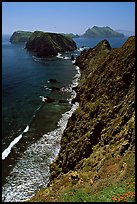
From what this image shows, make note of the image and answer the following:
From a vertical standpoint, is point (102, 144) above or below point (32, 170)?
above

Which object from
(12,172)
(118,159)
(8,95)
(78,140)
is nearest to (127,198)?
(118,159)

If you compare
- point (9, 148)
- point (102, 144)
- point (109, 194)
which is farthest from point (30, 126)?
point (109, 194)

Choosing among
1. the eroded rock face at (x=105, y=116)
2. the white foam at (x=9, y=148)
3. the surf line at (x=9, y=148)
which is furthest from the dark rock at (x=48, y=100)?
Answer: the eroded rock face at (x=105, y=116)

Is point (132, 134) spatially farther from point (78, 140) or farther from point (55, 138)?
point (55, 138)

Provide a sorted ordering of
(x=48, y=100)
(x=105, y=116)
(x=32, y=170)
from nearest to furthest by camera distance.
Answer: (x=105, y=116)
(x=32, y=170)
(x=48, y=100)

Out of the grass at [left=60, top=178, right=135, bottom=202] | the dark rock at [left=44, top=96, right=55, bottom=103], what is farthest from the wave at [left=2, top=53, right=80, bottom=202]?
the dark rock at [left=44, top=96, right=55, bottom=103]

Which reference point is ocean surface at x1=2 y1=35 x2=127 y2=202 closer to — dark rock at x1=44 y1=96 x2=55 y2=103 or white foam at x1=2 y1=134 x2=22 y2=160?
white foam at x1=2 y1=134 x2=22 y2=160

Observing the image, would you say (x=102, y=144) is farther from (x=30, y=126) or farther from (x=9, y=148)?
(x=30, y=126)
